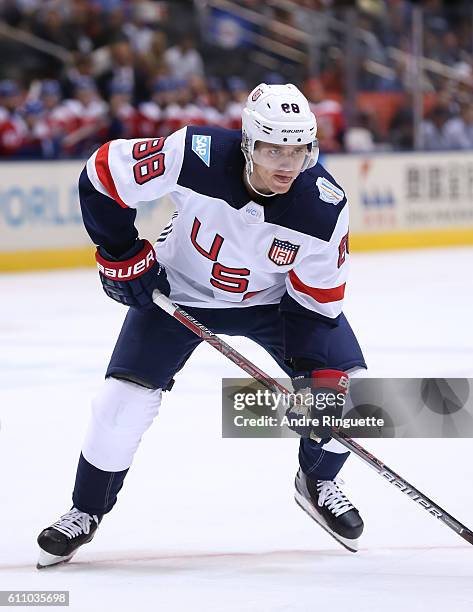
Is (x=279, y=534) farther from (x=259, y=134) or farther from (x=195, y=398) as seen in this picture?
(x=195, y=398)

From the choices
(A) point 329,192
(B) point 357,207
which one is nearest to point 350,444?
(A) point 329,192

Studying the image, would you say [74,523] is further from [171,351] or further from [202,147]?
[202,147]

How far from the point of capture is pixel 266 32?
35.1ft

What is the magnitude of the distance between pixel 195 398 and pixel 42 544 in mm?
1870

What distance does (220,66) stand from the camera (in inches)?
420

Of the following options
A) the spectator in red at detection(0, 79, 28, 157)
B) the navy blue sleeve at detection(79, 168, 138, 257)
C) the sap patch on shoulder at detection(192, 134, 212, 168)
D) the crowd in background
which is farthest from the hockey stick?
the crowd in background

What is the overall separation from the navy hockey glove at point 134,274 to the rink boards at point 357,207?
5542 mm

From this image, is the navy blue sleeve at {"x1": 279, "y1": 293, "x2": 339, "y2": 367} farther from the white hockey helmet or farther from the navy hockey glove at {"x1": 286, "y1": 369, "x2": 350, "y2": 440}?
the white hockey helmet

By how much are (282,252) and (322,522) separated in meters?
0.69

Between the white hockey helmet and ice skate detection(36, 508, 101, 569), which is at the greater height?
the white hockey helmet

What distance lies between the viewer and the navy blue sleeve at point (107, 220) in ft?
9.41

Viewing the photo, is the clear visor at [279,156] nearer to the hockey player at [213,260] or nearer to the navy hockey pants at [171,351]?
the hockey player at [213,260]

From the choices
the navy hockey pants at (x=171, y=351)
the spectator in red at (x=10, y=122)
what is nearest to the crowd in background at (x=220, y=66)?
the spectator in red at (x=10, y=122)

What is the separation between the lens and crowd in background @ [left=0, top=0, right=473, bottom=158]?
9.49m
